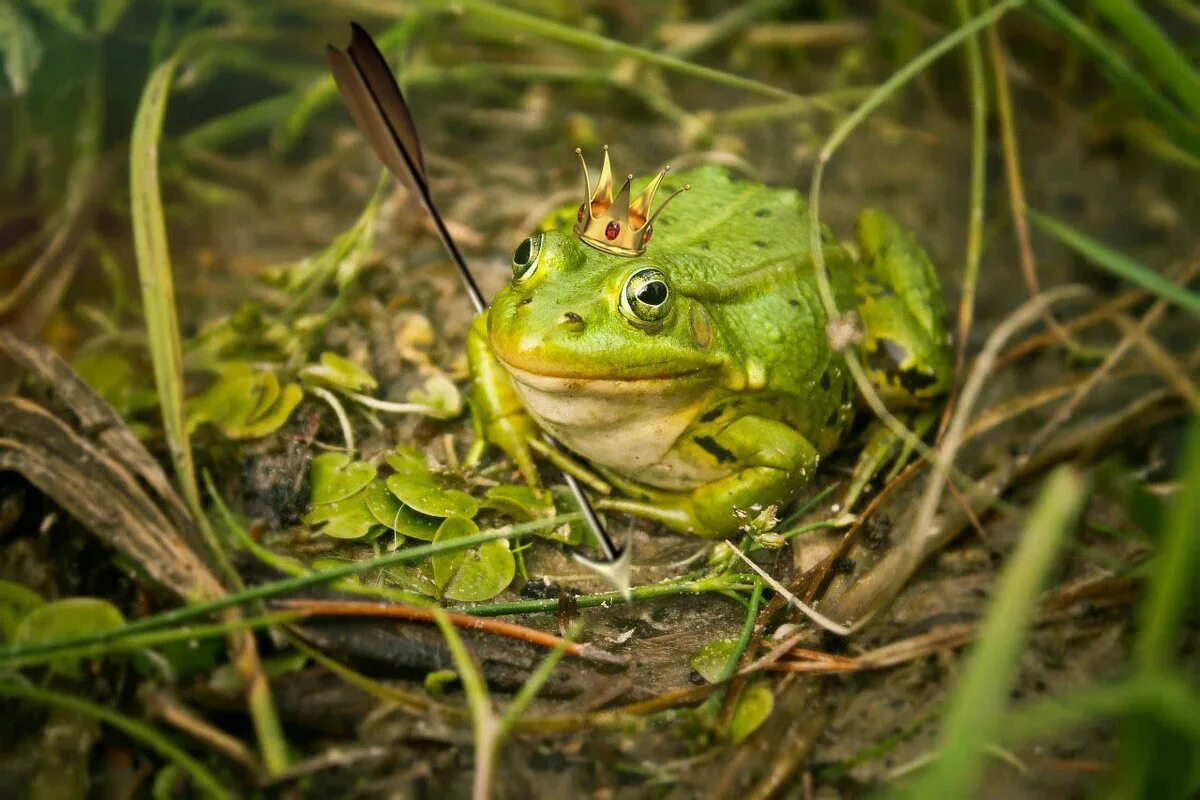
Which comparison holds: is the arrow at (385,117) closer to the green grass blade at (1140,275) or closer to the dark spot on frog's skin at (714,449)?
the dark spot on frog's skin at (714,449)

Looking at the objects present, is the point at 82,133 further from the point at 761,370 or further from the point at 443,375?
the point at 761,370

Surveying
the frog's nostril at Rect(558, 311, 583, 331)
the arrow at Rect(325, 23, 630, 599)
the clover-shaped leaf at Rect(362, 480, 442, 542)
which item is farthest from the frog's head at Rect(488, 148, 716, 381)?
the clover-shaped leaf at Rect(362, 480, 442, 542)

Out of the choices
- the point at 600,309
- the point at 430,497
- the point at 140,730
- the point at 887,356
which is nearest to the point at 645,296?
the point at 600,309

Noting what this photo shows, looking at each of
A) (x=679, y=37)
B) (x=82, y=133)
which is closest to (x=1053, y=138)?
(x=679, y=37)

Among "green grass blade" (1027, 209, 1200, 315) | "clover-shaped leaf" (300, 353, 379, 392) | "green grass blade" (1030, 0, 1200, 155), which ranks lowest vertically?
"clover-shaped leaf" (300, 353, 379, 392)

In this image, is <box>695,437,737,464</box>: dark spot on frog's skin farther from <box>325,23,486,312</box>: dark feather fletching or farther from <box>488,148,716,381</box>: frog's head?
<box>325,23,486,312</box>: dark feather fletching

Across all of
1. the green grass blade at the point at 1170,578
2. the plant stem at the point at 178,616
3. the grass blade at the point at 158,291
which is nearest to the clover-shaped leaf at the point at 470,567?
the plant stem at the point at 178,616
